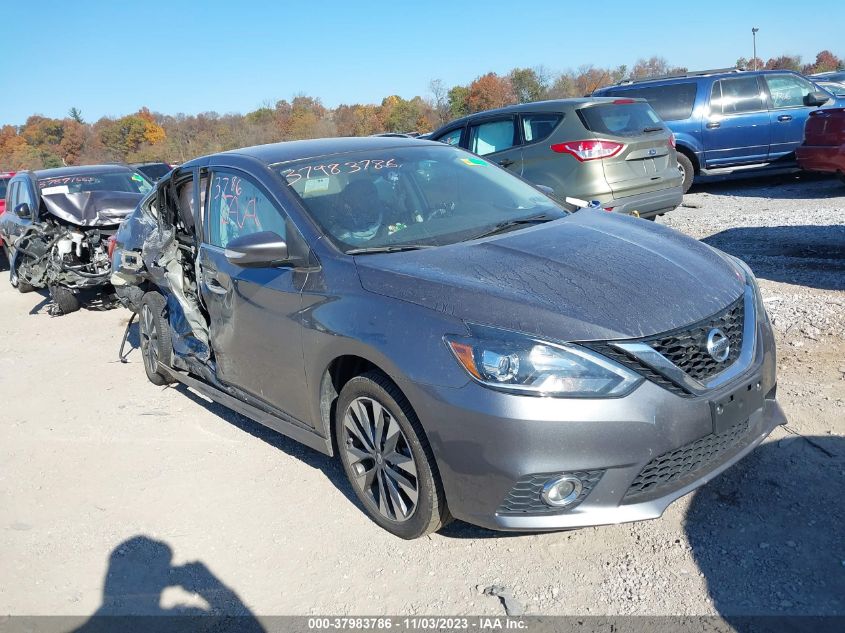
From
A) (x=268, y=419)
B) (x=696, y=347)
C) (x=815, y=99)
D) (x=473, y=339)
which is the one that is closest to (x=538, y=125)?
(x=815, y=99)

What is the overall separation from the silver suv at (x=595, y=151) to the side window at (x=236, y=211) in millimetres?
4016

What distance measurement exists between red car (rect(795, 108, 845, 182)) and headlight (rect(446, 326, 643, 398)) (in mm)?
8938

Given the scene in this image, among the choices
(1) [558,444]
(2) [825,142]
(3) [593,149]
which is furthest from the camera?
(2) [825,142]

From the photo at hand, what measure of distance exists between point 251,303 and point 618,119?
6103 millimetres

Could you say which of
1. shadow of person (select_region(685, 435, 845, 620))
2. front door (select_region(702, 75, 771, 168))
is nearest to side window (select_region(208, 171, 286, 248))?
shadow of person (select_region(685, 435, 845, 620))

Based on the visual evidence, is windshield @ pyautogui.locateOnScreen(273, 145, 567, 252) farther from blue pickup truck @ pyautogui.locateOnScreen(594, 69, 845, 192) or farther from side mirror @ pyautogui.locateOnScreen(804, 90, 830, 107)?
side mirror @ pyautogui.locateOnScreen(804, 90, 830, 107)

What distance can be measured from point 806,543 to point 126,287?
206 inches

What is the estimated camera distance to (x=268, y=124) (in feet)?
157

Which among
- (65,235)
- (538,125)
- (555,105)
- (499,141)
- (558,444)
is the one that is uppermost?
(555,105)

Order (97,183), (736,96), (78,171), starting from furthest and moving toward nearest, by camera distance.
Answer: (736,96) → (78,171) → (97,183)

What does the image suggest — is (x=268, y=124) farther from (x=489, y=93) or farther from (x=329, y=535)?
(x=329, y=535)

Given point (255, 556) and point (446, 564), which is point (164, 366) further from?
point (446, 564)

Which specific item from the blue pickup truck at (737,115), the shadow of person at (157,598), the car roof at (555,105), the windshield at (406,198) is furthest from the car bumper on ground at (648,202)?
the shadow of person at (157,598)

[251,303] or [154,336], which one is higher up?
[251,303]
